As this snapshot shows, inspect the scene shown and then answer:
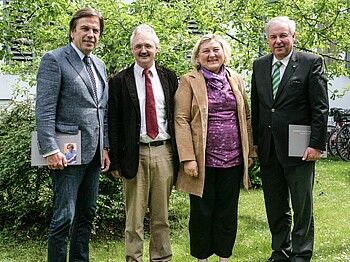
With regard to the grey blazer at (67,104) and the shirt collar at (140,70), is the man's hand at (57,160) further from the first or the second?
the shirt collar at (140,70)

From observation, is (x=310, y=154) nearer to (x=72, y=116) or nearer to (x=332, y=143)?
(x=72, y=116)

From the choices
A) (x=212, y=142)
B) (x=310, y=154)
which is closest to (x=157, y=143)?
(x=212, y=142)

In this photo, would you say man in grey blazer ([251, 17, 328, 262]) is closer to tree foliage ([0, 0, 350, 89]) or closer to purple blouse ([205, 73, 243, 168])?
purple blouse ([205, 73, 243, 168])

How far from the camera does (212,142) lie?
3.95 meters

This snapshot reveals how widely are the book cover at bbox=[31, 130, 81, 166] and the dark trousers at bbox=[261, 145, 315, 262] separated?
1694 millimetres

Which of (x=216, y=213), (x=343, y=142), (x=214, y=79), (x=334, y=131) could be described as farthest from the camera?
(x=334, y=131)

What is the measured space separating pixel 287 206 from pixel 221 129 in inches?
41.0

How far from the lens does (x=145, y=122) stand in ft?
12.7

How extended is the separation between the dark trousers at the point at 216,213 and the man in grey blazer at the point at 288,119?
38 cm

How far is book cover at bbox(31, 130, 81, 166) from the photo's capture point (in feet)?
11.4

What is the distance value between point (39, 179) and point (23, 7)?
1864mm

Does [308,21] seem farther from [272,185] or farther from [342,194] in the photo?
[342,194]

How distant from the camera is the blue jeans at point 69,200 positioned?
3523 millimetres

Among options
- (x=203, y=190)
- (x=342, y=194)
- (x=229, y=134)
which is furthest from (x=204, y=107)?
(x=342, y=194)
